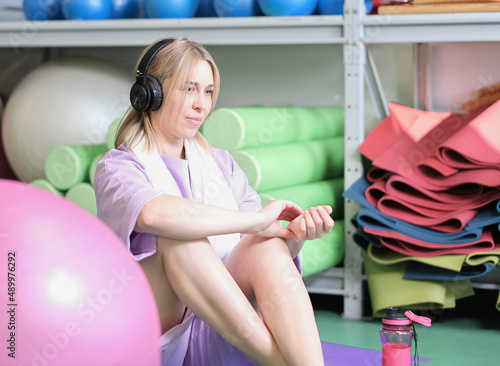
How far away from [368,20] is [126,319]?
5.25ft

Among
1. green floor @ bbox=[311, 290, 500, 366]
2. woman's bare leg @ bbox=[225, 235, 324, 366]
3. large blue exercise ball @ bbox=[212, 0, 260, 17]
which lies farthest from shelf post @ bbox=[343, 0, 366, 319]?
woman's bare leg @ bbox=[225, 235, 324, 366]

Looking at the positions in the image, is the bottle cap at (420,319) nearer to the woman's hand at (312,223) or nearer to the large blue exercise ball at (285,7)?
the woman's hand at (312,223)

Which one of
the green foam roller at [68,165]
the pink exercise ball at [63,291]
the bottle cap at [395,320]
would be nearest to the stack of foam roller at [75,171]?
the green foam roller at [68,165]

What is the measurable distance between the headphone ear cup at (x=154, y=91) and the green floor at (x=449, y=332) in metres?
1.02

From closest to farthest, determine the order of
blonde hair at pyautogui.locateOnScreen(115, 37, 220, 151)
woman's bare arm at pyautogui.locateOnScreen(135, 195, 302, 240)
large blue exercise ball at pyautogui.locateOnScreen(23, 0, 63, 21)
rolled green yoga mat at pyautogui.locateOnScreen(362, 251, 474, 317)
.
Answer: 1. woman's bare arm at pyautogui.locateOnScreen(135, 195, 302, 240)
2. blonde hair at pyautogui.locateOnScreen(115, 37, 220, 151)
3. rolled green yoga mat at pyautogui.locateOnScreen(362, 251, 474, 317)
4. large blue exercise ball at pyautogui.locateOnScreen(23, 0, 63, 21)

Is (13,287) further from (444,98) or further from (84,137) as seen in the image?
(444,98)

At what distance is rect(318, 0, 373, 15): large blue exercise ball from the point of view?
2.75 metres

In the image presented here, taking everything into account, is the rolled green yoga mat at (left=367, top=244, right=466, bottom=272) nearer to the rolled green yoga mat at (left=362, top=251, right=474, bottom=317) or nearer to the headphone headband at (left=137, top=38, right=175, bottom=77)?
the rolled green yoga mat at (left=362, top=251, right=474, bottom=317)

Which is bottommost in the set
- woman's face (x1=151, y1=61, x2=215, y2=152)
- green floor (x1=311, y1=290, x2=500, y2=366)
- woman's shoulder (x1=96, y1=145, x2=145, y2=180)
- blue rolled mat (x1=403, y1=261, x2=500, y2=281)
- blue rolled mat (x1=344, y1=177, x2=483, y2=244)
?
green floor (x1=311, y1=290, x2=500, y2=366)

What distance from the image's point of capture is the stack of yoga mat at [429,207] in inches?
95.0

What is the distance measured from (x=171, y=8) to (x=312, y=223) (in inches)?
55.8

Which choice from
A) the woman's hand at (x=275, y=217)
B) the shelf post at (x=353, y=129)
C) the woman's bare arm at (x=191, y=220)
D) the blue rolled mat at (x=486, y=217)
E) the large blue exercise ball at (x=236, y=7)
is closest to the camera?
the woman's bare arm at (x=191, y=220)

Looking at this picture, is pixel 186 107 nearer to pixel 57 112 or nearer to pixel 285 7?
pixel 285 7

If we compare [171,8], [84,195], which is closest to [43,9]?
[171,8]
